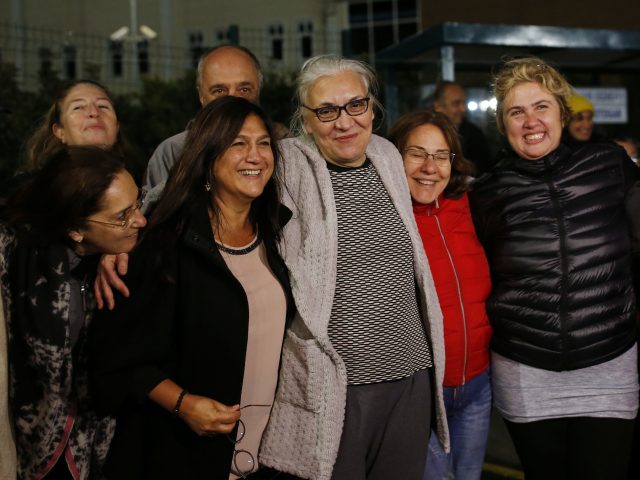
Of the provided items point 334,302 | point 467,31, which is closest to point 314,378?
point 334,302

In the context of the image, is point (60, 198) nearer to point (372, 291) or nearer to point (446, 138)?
point (372, 291)

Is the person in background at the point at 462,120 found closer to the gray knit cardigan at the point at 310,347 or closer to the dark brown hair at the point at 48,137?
the dark brown hair at the point at 48,137

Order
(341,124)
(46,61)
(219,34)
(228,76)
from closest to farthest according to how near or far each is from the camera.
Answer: (341,124)
(228,76)
(46,61)
(219,34)

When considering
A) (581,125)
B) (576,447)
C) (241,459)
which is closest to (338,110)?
(241,459)

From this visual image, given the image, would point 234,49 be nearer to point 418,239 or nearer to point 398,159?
point 398,159

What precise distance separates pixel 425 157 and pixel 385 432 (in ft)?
4.18

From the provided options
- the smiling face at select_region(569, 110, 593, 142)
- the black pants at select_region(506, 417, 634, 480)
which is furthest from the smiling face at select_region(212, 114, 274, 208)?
the smiling face at select_region(569, 110, 593, 142)

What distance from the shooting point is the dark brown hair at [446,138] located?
11.5 ft

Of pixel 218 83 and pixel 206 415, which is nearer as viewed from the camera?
pixel 206 415

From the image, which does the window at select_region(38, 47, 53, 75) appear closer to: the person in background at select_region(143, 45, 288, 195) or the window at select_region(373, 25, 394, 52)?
the person in background at select_region(143, 45, 288, 195)

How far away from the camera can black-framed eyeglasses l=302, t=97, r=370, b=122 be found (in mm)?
3154

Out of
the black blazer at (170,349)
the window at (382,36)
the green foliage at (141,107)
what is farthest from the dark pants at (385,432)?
the window at (382,36)

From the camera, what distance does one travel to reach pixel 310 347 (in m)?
2.89

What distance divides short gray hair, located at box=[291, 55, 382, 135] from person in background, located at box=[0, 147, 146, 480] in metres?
0.91
